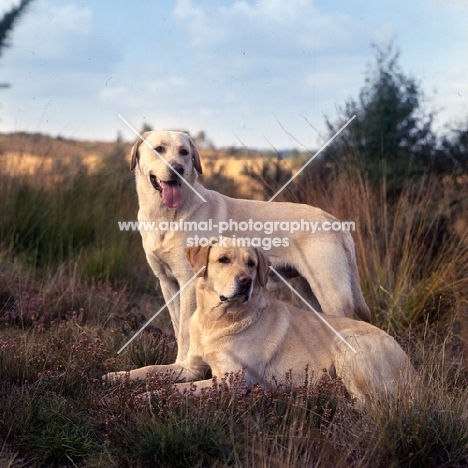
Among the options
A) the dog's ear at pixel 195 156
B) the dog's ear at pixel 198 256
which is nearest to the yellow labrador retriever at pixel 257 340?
the dog's ear at pixel 198 256

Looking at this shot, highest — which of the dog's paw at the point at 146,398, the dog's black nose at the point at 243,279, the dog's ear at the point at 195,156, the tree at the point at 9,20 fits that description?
the tree at the point at 9,20

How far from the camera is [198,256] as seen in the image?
4.47m

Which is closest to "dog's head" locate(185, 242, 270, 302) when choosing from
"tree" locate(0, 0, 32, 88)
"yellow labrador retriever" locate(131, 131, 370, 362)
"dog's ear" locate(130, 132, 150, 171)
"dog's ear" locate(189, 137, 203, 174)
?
"yellow labrador retriever" locate(131, 131, 370, 362)

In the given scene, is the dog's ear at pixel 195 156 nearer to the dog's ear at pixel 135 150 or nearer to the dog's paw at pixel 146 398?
the dog's ear at pixel 135 150

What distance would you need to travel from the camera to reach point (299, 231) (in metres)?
5.27

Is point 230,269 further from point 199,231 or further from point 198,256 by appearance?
point 199,231

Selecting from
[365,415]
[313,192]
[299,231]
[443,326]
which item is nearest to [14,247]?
[313,192]

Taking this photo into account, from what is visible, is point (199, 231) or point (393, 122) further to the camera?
point (393, 122)

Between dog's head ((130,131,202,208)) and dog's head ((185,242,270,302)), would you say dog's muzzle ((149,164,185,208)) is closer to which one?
dog's head ((130,131,202,208))

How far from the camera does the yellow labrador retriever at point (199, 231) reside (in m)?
4.99

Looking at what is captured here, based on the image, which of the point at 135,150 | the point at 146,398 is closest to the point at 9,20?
the point at 135,150

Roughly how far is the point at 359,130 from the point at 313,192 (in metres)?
2.69

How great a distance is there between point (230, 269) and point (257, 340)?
53 cm

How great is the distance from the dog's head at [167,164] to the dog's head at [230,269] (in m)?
0.64
